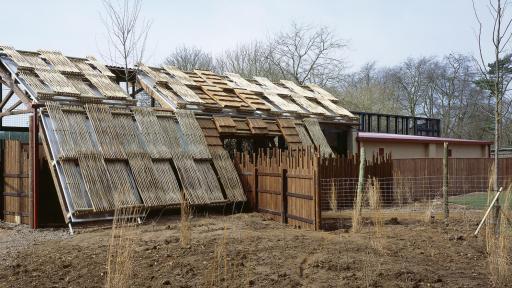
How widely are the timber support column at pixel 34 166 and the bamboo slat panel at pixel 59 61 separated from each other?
2702 mm

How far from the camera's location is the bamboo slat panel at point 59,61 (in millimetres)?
14031

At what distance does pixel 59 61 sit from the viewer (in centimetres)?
1457

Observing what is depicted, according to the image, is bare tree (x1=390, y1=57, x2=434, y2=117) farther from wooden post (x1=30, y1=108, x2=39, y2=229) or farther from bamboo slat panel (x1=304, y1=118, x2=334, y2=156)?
wooden post (x1=30, y1=108, x2=39, y2=229)

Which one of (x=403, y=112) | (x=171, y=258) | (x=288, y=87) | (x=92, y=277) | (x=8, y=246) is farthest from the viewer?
(x=403, y=112)

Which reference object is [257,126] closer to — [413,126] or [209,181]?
[209,181]

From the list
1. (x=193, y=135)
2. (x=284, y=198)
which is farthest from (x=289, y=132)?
(x=284, y=198)

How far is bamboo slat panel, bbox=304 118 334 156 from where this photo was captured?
54.9ft

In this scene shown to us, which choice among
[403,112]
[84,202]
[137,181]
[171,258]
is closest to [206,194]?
[137,181]

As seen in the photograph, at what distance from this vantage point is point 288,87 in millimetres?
20672

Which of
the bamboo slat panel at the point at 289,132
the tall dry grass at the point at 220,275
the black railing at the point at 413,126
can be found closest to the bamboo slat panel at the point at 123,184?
the tall dry grass at the point at 220,275

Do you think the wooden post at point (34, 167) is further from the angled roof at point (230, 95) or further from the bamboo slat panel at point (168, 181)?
the angled roof at point (230, 95)

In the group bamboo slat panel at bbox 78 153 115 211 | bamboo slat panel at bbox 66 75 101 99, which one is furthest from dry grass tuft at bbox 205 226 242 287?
bamboo slat panel at bbox 66 75 101 99

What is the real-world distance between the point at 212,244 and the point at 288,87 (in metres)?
Result: 13.5

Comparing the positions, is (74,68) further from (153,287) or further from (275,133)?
(153,287)
